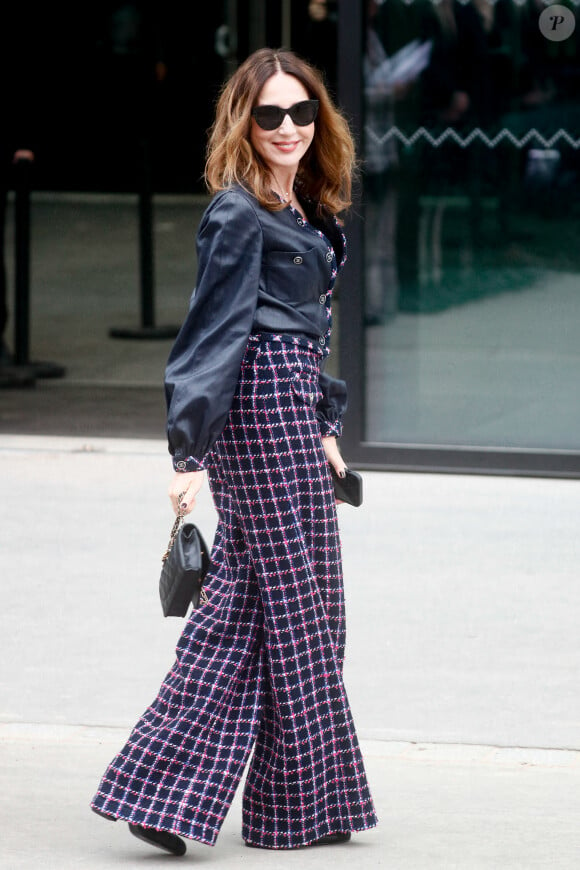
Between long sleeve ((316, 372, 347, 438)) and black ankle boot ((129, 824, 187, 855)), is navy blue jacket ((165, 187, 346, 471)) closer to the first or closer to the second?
long sleeve ((316, 372, 347, 438))

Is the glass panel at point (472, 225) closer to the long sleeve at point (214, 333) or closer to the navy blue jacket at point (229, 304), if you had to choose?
the navy blue jacket at point (229, 304)

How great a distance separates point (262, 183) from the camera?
3.87m

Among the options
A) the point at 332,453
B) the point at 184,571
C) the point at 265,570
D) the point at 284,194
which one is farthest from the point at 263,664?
the point at 284,194

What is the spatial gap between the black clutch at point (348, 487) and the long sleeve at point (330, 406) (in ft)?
0.48

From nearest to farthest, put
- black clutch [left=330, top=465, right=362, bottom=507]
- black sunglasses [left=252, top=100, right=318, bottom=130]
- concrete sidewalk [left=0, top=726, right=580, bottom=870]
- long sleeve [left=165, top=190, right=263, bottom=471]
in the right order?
long sleeve [left=165, top=190, right=263, bottom=471], black sunglasses [left=252, top=100, right=318, bottom=130], concrete sidewalk [left=0, top=726, right=580, bottom=870], black clutch [left=330, top=465, right=362, bottom=507]

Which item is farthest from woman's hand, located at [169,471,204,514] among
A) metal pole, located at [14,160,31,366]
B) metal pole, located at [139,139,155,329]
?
metal pole, located at [139,139,155,329]

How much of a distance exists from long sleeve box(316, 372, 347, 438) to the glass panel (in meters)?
3.89

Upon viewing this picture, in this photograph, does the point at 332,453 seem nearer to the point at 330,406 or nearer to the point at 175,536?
the point at 330,406

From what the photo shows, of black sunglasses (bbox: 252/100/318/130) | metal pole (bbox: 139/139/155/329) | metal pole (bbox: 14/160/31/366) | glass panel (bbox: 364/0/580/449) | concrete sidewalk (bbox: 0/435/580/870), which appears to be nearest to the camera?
black sunglasses (bbox: 252/100/318/130)

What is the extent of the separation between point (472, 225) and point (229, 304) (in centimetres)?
433

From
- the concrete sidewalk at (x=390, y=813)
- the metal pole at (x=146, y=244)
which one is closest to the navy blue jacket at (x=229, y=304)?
the concrete sidewalk at (x=390, y=813)

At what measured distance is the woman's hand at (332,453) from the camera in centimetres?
417

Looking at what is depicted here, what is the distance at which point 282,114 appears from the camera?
3850 mm

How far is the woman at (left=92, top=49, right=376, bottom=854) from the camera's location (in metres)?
3.85
